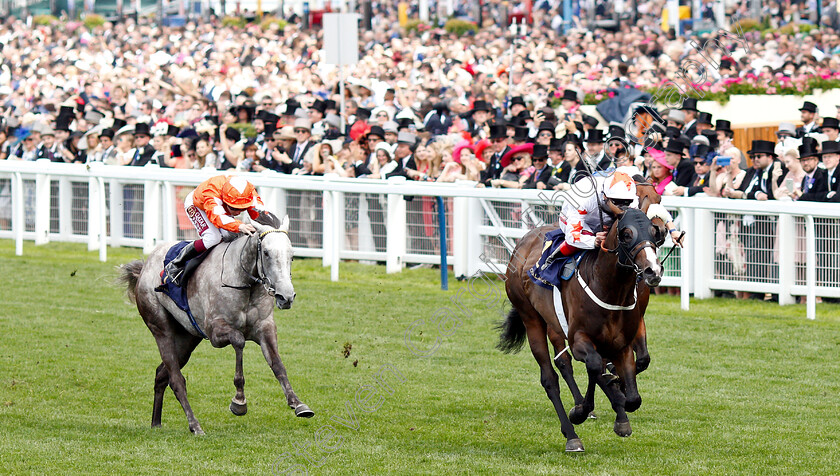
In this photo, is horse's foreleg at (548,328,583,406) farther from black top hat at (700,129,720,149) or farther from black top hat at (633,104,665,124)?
black top hat at (700,129,720,149)

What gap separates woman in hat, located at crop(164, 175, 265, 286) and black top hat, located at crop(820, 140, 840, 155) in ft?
18.8

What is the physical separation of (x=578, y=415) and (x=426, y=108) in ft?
39.0

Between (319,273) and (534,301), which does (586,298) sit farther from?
(319,273)

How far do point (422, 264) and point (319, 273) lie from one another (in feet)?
3.90

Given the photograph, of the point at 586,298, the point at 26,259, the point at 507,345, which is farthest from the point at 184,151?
the point at 586,298

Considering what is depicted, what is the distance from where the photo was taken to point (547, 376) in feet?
23.6

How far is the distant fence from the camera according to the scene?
35.1 feet

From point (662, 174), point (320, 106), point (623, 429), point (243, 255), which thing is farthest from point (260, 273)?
point (320, 106)

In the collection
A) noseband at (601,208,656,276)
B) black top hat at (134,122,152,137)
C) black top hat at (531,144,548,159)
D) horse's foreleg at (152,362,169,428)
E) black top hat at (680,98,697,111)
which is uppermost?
black top hat at (680,98,697,111)

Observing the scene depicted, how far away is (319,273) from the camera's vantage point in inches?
532

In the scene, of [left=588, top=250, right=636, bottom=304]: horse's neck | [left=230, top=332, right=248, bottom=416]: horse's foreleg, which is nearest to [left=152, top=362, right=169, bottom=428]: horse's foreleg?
[left=230, top=332, right=248, bottom=416]: horse's foreleg

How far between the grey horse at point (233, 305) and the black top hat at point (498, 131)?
5.94 m

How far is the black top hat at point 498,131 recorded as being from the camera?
13211 mm

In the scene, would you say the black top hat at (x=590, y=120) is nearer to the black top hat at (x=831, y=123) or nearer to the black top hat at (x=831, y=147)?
the black top hat at (x=831, y=123)
